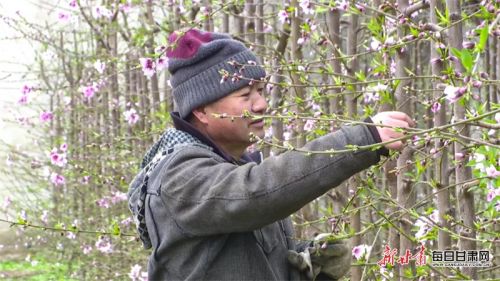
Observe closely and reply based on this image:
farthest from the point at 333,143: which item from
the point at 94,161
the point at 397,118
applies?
the point at 94,161

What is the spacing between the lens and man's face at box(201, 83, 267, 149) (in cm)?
267

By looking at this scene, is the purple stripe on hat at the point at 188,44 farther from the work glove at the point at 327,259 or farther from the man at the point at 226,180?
the work glove at the point at 327,259

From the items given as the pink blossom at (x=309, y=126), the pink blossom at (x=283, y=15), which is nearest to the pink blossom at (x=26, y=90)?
the pink blossom at (x=283, y=15)

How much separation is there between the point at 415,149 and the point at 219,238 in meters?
1.07

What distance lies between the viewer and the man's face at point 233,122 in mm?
2672

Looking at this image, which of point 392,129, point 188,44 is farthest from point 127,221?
point 392,129

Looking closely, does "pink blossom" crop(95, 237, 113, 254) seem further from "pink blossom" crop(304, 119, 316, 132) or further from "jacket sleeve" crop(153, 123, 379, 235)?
"jacket sleeve" crop(153, 123, 379, 235)

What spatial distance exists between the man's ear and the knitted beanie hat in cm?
2

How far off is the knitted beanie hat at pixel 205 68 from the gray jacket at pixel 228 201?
0.48 feet

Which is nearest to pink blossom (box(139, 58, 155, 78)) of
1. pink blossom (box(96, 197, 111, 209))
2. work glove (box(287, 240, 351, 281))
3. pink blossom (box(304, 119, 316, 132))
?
pink blossom (box(304, 119, 316, 132))

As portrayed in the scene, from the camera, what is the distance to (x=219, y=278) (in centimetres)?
247

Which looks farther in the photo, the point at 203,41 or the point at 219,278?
the point at 203,41

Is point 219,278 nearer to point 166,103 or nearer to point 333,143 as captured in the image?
point 333,143

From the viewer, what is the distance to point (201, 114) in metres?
2.77
